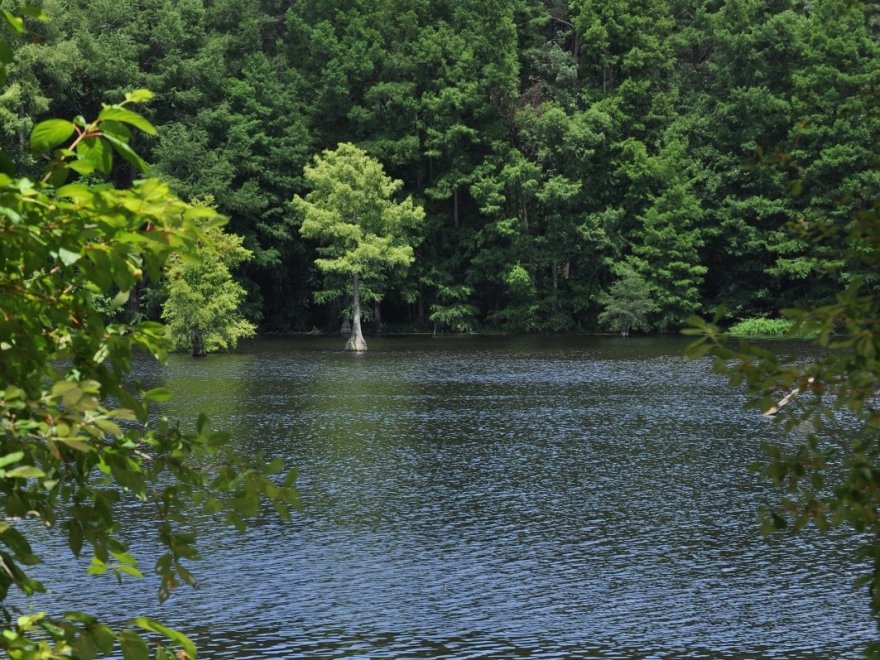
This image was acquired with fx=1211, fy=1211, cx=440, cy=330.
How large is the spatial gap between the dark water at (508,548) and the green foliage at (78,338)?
2.29 ft

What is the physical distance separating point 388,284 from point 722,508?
3802 cm

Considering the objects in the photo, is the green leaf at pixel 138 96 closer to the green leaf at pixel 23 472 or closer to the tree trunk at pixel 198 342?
the green leaf at pixel 23 472

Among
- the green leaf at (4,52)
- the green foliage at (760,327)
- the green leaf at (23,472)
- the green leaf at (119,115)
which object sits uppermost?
the green leaf at (4,52)

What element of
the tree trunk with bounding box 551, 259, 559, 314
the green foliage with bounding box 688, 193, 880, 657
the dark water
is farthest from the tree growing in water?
the green foliage with bounding box 688, 193, 880, 657

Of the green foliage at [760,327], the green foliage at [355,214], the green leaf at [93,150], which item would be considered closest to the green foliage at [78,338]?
the green leaf at [93,150]

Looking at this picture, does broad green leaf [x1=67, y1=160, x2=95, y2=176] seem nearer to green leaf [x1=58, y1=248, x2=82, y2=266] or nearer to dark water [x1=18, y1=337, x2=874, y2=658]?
green leaf [x1=58, y1=248, x2=82, y2=266]

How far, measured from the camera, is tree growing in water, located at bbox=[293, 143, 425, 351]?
46969 mm

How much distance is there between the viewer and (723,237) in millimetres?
52281

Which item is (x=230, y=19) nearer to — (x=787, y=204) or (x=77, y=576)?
(x=787, y=204)

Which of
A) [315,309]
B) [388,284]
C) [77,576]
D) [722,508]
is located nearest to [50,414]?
[77,576]

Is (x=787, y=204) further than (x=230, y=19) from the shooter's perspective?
No

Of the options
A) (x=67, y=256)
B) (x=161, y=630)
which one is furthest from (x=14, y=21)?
(x=161, y=630)

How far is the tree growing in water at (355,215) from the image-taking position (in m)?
47.0

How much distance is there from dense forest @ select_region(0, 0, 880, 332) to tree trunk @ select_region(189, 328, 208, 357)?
22.9 ft
